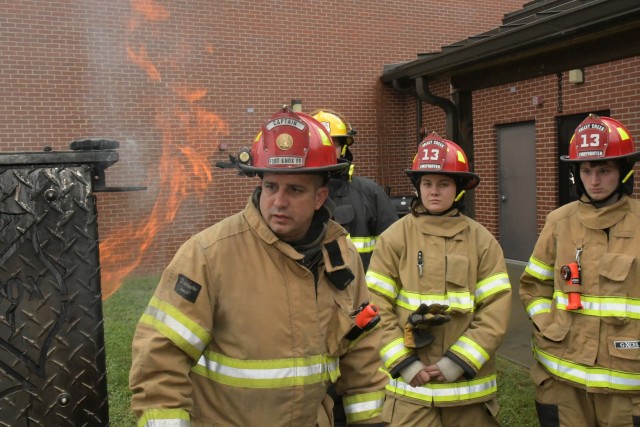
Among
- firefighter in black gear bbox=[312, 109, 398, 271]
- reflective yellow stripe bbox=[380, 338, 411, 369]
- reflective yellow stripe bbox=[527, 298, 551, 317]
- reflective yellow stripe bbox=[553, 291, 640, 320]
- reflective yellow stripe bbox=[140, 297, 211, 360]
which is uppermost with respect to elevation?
firefighter in black gear bbox=[312, 109, 398, 271]

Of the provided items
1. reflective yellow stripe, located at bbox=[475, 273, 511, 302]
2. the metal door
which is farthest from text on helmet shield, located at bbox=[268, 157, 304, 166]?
the metal door

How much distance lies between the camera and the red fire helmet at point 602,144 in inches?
137

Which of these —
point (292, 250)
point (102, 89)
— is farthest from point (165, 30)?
point (292, 250)

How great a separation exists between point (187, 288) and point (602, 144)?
261 cm

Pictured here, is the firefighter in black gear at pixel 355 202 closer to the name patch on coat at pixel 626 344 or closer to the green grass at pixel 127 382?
the name patch on coat at pixel 626 344

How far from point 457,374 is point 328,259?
1460 millimetres

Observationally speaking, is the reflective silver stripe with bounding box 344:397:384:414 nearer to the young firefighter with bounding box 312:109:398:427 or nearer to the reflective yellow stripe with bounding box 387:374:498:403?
the reflective yellow stripe with bounding box 387:374:498:403

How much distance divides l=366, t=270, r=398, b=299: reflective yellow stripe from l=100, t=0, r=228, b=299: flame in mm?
8077

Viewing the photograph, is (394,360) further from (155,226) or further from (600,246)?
(155,226)

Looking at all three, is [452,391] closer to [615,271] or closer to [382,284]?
[382,284]

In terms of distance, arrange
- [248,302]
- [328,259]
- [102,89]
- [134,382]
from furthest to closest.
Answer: [102,89]
[328,259]
[248,302]
[134,382]

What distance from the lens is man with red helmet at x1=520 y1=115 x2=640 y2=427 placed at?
3.26m

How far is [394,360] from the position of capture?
332 cm

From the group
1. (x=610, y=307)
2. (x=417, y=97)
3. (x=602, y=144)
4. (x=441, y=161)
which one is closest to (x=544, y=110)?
(x=417, y=97)
